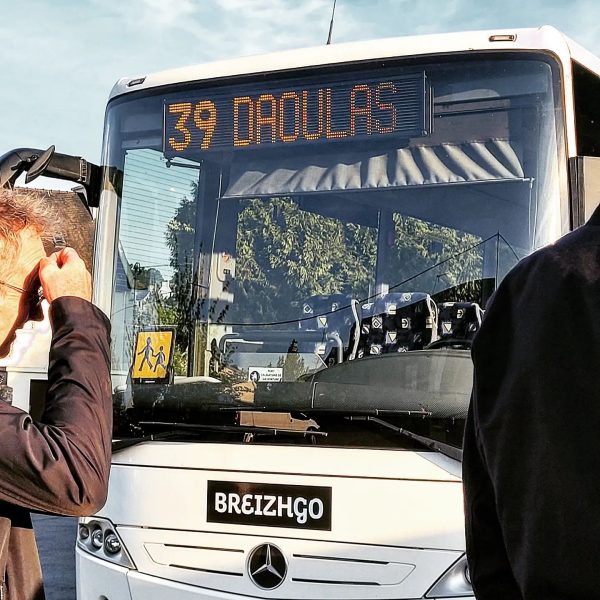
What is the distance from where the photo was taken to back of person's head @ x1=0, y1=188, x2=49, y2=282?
7.59ft

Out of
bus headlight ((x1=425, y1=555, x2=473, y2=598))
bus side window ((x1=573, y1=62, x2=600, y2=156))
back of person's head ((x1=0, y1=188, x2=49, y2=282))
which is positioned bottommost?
bus headlight ((x1=425, y1=555, x2=473, y2=598))

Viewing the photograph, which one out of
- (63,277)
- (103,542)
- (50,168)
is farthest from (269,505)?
(63,277)

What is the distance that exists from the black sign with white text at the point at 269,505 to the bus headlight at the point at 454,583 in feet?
1.56

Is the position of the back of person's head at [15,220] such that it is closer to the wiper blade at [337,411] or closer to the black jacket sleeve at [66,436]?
the black jacket sleeve at [66,436]

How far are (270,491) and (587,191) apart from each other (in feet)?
5.75

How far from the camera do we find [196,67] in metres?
4.88

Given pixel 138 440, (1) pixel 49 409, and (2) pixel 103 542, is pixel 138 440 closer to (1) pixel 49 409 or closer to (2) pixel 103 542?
(2) pixel 103 542

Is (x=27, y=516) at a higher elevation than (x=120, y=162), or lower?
lower

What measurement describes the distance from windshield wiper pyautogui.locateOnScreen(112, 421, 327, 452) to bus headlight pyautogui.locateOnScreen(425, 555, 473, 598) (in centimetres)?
71

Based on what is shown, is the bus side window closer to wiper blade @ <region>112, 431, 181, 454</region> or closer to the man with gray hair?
wiper blade @ <region>112, 431, 181, 454</region>

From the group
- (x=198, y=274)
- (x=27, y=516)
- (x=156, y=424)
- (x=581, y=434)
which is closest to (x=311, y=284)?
(x=198, y=274)

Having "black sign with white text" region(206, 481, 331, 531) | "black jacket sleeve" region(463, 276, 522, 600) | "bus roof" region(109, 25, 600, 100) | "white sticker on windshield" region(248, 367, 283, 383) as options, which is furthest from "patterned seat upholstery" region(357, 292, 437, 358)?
"black jacket sleeve" region(463, 276, 522, 600)

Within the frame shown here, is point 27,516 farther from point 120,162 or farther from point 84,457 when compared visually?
point 120,162

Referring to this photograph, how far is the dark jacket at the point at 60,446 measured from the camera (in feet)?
6.64
